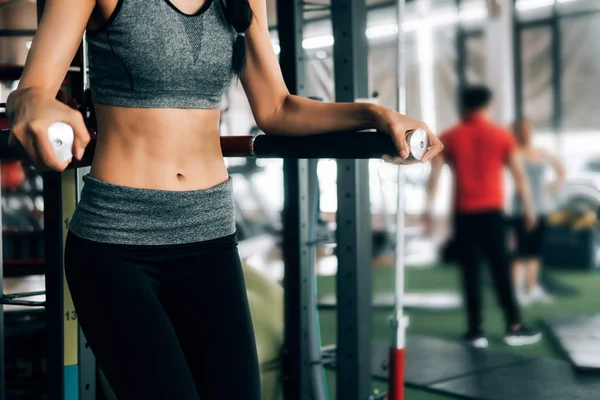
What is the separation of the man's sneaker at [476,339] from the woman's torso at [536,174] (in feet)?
5.30

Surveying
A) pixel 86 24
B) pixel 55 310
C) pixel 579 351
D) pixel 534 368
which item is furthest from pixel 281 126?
pixel 579 351

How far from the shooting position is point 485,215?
14.5ft

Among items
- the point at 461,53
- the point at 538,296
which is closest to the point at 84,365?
the point at 538,296

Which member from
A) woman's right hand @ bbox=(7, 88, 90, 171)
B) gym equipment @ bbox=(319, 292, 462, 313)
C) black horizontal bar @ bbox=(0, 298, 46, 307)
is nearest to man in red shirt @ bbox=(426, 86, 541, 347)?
gym equipment @ bbox=(319, 292, 462, 313)

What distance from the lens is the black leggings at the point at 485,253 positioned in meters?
4.43

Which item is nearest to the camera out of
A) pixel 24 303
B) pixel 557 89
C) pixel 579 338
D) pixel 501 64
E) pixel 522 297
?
pixel 24 303

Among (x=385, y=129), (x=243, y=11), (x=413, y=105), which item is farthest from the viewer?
(x=413, y=105)

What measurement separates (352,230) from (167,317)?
1402 millimetres

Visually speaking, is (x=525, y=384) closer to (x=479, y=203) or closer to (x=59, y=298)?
(x=479, y=203)

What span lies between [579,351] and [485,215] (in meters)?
0.97

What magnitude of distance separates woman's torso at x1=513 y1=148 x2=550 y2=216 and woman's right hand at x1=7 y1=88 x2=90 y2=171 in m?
5.21

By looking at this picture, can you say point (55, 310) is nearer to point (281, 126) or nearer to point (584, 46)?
point (281, 126)

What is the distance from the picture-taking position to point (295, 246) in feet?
8.33

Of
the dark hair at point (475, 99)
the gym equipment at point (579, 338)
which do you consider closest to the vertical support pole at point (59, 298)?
the gym equipment at point (579, 338)
